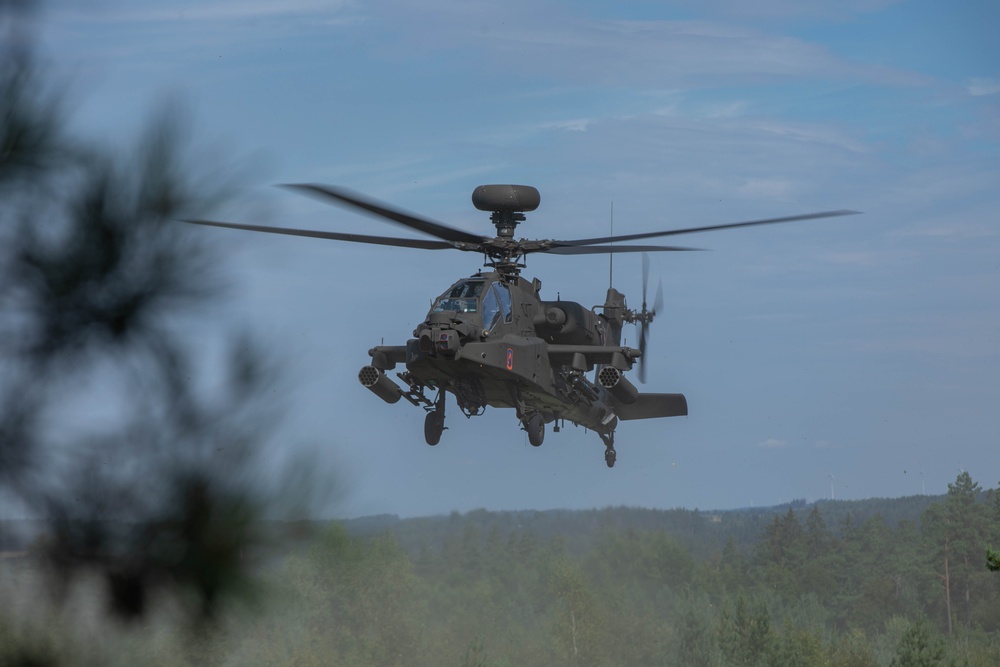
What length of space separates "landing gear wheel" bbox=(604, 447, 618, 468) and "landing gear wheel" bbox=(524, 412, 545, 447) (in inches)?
138

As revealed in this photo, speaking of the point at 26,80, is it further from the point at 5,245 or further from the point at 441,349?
the point at 441,349

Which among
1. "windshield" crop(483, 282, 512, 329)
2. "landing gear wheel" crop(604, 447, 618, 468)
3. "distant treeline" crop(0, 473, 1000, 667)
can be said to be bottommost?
"distant treeline" crop(0, 473, 1000, 667)

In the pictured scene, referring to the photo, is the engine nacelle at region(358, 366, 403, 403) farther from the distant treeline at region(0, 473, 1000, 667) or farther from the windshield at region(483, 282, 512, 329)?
the distant treeline at region(0, 473, 1000, 667)

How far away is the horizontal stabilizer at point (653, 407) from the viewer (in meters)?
21.9

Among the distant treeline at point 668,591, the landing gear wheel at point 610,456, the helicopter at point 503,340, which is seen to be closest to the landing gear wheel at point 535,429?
the helicopter at point 503,340

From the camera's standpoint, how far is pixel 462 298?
17719 mm

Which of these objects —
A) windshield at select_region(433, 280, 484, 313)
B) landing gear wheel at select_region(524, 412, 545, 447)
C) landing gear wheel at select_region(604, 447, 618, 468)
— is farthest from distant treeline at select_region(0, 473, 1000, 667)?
windshield at select_region(433, 280, 484, 313)

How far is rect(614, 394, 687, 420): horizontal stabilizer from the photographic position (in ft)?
71.9

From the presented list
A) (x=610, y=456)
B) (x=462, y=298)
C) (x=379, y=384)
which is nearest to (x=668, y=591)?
(x=610, y=456)

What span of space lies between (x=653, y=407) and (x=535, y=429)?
4.05 m

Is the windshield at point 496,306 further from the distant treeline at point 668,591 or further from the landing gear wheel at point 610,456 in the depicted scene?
the distant treeline at point 668,591

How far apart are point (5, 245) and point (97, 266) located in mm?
422

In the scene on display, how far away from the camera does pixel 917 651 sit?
5266 cm

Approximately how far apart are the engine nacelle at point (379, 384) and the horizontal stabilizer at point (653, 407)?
508cm
